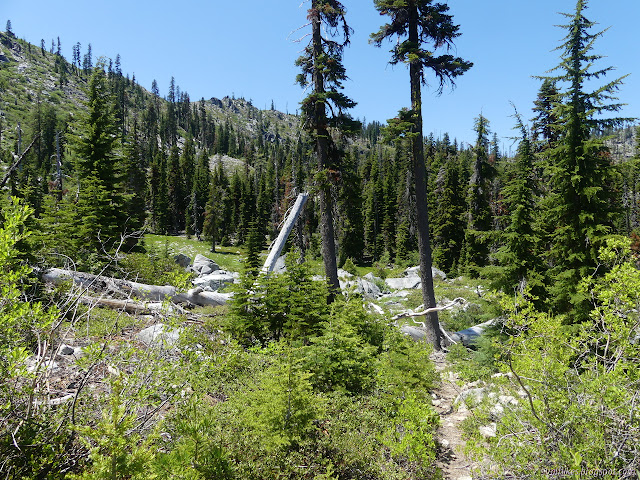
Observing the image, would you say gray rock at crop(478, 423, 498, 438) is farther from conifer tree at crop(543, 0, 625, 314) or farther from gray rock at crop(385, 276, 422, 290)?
gray rock at crop(385, 276, 422, 290)

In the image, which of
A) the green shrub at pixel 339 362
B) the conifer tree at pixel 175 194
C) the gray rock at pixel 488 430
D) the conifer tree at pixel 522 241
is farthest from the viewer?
the conifer tree at pixel 175 194

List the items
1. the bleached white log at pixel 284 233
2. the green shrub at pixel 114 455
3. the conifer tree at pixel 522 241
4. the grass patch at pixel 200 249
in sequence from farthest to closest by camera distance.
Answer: the grass patch at pixel 200 249, the bleached white log at pixel 284 233, the conifer tree at pixel 522 241, the green shrub at pixel 114 455

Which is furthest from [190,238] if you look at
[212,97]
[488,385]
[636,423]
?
[212,97]

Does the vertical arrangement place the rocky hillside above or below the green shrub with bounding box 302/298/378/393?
above

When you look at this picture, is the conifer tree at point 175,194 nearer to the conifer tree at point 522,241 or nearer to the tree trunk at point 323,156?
the tree trunk at point 323,156

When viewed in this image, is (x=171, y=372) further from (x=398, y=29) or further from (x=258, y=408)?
(x=398, y=29)

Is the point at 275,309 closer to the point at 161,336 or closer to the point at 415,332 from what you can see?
the point at 161,336

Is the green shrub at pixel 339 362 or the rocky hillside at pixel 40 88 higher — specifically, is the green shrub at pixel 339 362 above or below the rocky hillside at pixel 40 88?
below

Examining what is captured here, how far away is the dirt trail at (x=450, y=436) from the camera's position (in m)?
4.96

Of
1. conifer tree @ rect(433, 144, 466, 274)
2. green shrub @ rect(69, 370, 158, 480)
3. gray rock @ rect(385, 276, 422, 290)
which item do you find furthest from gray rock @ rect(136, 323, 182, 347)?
conifer tree @ rect(433, 144, 466, 274)

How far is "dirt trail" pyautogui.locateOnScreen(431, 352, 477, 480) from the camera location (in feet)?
16.3

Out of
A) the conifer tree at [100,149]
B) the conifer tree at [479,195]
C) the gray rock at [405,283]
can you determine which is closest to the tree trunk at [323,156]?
the conifer tree at [100,149]

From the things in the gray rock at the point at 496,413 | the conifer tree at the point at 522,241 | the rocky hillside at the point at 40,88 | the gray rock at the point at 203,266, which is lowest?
the gray rock at the point at 496,413

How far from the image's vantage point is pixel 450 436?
6.13 m
